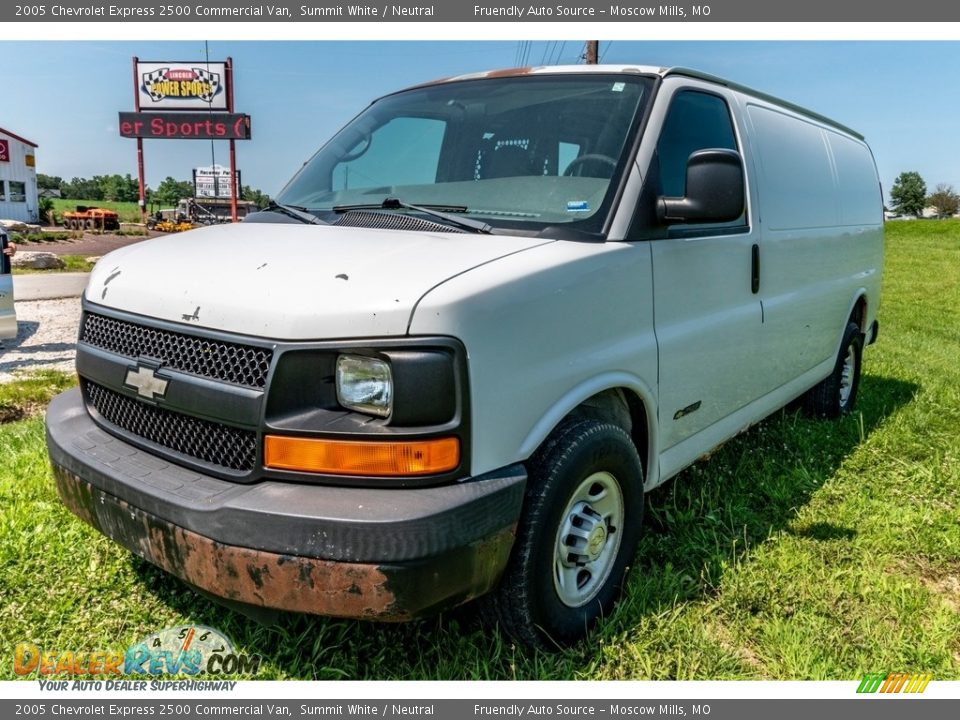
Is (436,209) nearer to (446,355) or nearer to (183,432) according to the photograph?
(446,355)

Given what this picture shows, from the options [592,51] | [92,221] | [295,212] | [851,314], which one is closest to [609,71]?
[295,212]

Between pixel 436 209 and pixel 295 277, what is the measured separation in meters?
0.89

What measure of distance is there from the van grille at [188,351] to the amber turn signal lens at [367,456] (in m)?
0.22

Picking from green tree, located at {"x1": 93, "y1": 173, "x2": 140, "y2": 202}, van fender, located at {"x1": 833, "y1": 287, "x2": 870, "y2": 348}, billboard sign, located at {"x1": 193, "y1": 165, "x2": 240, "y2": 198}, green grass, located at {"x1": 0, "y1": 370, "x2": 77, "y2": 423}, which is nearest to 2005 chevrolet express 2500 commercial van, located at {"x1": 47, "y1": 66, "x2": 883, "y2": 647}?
van fender, located at {"x1": 833, "y1": 287, "x2": 870, "y2": 348}

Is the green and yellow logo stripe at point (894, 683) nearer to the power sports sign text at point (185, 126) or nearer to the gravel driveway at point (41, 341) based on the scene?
the gravel driveway at point (41, 341)

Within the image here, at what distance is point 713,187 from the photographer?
296 cm

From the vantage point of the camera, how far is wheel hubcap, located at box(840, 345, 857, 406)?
19.8 ft

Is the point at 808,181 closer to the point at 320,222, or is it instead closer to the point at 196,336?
the point at 320,222

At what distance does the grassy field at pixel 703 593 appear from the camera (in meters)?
2.81

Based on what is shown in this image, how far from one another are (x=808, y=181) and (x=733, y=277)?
1579 millimetres

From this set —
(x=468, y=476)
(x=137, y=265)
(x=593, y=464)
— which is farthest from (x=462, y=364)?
(x=137, y=265)

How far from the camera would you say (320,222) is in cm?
331

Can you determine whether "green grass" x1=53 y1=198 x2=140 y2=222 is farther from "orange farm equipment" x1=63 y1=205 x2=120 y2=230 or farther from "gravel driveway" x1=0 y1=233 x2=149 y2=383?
"gravel driveway" x1=0 y1=233 x2=149 y2=383

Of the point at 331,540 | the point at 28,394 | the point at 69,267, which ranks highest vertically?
the point at 69,267
